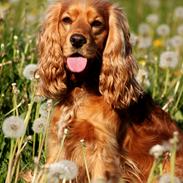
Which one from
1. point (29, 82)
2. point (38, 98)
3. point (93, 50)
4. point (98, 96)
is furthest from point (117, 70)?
point (29, 82)

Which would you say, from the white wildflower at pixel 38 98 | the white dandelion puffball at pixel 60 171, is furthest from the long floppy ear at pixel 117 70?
the white dandelion puffball at pixel 60 171

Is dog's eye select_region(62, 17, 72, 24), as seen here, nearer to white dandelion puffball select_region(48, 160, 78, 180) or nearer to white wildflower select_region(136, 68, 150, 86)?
white wildflower select_region(136, 68, 150, 86)

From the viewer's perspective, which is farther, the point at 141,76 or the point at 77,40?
the point at 141,76

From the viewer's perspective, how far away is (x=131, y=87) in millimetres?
5621

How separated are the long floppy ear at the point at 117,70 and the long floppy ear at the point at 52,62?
0.29 metres

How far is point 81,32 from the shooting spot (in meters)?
5.26

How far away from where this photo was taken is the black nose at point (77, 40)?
5.21 metres

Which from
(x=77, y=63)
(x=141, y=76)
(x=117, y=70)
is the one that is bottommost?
(x=141, y=76)

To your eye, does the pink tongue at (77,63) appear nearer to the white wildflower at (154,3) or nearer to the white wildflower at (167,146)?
A: the white wildflower at (167,146)

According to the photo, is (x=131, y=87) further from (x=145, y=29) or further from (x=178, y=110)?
(x=145, y=29)

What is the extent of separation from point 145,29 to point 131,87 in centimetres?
358

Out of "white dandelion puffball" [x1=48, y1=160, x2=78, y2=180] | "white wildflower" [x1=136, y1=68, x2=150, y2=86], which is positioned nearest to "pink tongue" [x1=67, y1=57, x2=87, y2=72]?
"white wildflower" [x1=136, y1=68, x2=150, y2=86]

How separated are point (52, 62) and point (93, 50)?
439 mm

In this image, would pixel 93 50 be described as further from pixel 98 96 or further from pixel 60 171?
pixel 60 171
